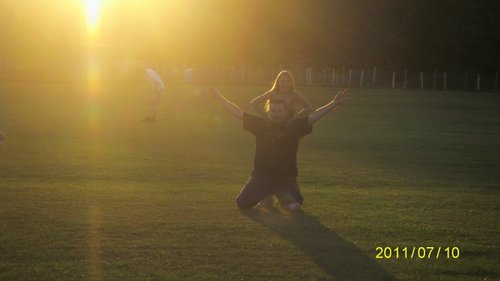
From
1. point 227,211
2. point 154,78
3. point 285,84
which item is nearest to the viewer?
point 227,211

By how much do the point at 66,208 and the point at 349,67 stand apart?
66.3 m

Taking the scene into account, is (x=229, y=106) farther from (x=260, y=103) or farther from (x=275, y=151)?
(x=260, y=103)

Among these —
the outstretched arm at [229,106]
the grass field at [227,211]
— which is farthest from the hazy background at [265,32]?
the outstretched arm at [229,106]

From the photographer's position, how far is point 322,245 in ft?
24.1

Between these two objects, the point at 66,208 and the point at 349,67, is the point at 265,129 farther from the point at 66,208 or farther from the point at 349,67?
the point at 349,67

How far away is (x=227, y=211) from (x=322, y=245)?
72.6 inches

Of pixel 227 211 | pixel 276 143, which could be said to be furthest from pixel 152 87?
pixel 227 211

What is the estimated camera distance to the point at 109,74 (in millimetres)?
68938

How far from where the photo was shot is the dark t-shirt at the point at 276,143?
29.4 ft

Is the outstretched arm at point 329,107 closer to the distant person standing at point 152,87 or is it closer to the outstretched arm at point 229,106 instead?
the outstretched arm at point 229,106

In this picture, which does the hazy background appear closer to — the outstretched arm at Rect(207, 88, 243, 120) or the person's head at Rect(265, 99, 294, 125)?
the outstretched arm at Rect(207, 88, 243, 120)

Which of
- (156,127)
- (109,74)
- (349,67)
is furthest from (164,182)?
(349,67)

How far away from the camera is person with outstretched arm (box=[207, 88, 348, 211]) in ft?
29.5

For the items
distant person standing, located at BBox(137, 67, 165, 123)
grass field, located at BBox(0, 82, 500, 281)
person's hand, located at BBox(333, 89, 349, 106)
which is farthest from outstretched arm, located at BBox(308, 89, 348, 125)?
distant person standing, located at BBox(137, 67, 165, 123)
